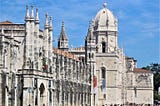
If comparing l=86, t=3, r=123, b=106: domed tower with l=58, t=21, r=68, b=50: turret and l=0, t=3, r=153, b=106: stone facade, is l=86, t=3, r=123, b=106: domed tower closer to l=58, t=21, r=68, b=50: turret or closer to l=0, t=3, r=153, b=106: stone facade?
l=0, t=3, r=153, b=106: stone facade

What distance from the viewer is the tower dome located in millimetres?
117812

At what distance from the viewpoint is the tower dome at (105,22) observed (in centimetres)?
11781

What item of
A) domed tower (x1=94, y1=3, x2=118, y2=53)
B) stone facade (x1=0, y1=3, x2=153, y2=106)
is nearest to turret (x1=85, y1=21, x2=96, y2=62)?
stone facade (x1=0, y1=3, x2=153, y2=106)

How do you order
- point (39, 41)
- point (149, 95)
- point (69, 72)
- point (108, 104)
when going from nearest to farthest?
point (39, 41) < point (69, 72) < point (108, 104) < point (149, 95)

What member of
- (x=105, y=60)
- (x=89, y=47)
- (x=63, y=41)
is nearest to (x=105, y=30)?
(x=105, y=60)

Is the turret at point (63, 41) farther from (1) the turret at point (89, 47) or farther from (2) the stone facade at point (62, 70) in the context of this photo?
(1) the turret at point (89, 47)

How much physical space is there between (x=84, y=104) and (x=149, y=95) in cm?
5006

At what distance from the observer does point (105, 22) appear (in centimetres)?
11800

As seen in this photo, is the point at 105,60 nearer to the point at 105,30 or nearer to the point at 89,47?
the point at 105,30

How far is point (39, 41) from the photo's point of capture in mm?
68875

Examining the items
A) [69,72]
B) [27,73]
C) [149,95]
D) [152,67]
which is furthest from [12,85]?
[152,67]

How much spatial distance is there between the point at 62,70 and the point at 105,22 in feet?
131

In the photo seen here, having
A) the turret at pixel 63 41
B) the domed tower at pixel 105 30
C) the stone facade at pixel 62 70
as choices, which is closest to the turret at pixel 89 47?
the stone facade at pixel 62 70

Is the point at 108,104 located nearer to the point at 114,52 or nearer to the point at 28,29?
the point at 114,52
